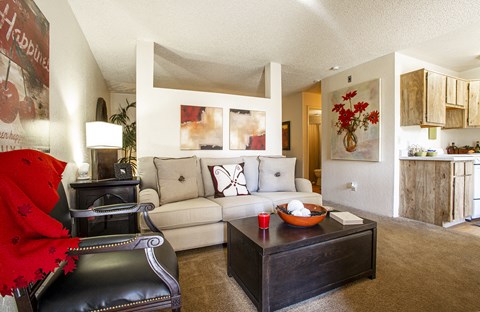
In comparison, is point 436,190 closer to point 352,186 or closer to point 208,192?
point 352,186

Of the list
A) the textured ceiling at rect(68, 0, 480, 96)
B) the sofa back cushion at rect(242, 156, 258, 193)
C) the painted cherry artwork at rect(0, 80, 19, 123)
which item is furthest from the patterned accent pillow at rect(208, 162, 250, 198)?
the painted cherry artwork at rect(0, 80, 19, 123)

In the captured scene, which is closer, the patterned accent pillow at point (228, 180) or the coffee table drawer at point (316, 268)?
the coffee table drawer at point (316, 268)

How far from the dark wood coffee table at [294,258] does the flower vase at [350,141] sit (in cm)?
238

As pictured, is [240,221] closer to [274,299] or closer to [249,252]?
[249,252]

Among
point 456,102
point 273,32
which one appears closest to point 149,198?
point 273,32

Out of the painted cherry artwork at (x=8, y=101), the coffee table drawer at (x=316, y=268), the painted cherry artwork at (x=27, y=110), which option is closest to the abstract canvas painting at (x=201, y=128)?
the painted cherry artwork at (x=27, y=110)

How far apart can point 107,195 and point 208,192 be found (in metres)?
1.04

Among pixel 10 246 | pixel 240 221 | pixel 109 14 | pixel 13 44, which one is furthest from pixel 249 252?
pixel 109 14

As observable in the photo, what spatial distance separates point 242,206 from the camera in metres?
2.30

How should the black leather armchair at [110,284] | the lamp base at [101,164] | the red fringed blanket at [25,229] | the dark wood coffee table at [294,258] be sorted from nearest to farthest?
1. the red fringed blanket at [25,229]
2. the black leather armchair at [110,284]
3. the dark wood coffee table at [294,258]
4. the lamp base at [101,164]

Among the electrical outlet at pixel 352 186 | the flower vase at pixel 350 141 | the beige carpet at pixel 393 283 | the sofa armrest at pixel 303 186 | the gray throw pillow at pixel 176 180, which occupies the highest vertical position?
the flower vase at pixel 350 141

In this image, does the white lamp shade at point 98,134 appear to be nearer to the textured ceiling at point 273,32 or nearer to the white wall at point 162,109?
the white wall at point 162,109

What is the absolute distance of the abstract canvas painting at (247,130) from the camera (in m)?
3.42

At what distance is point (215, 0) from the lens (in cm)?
210
